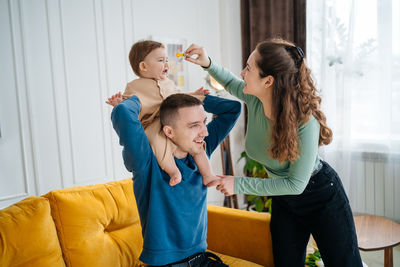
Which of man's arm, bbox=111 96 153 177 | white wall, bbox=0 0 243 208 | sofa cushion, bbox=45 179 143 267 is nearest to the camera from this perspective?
man's arm, bbox=111 96 153 177

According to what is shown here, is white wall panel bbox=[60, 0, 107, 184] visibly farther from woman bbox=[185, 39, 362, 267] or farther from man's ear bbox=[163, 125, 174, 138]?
man's ear bbox=[163, 125, 174, 138]

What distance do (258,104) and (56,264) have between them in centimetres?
124

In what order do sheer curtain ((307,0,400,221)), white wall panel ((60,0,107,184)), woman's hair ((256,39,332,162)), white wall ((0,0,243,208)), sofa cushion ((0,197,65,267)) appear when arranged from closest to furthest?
1. sofa cushion ((0,197,65,267))
2. woman's hair ((256,39,332,162))
3. white wall ((0,0,243,208))
4. white wall panel ((60,0,107,184))
5. sheer curtain ((307,0,400,221))

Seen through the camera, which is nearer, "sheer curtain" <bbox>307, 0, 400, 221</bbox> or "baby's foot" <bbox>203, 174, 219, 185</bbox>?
"baby's foot" <bbox>203, 174, 219, 185</bbox>

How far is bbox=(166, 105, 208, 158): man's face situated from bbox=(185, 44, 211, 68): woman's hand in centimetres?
39

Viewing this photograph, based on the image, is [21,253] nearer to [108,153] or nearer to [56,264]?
[56,264]

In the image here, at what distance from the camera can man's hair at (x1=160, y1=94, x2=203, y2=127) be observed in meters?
1.29

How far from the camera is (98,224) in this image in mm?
1589

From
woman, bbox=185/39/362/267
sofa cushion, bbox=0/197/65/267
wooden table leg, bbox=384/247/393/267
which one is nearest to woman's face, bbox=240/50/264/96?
woman, bbox=185/39/362/267

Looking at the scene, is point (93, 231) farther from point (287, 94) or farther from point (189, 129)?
point (287, 94)

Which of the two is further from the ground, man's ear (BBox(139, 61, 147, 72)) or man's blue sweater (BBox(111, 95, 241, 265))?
man's ear (BBox(139, 61, 147, 72))

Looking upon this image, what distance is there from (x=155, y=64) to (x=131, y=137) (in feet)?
1.40

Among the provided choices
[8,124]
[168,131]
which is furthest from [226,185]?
[8,124]

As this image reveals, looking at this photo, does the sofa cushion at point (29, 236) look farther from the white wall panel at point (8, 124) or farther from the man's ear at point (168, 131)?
the white wall panel at point (8, 124)
